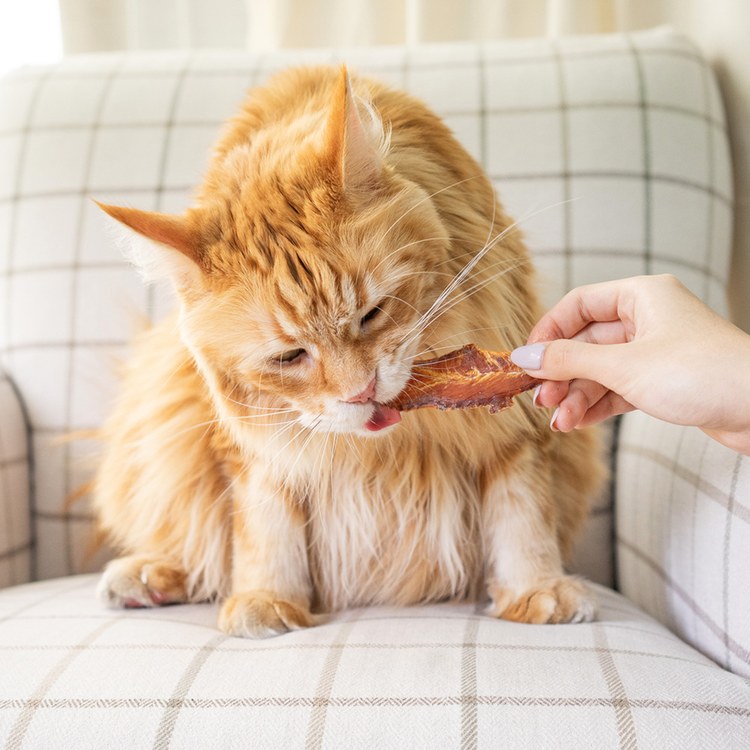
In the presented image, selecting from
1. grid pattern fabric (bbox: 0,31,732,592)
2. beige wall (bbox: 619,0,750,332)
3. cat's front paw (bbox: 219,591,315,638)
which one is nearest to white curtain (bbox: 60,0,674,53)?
beige wall (bbox: 619,0,750,332)

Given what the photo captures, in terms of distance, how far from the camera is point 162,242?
1014mm

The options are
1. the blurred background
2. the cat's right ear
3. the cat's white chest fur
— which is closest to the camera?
the cat's right ear

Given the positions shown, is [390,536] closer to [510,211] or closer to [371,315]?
[371,315]

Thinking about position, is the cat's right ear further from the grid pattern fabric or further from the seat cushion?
the grid pattern fabric

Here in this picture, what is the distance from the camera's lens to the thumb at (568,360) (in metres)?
0.95

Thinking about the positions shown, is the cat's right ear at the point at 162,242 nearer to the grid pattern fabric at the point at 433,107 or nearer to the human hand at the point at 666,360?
the human hand at the point at 666,360

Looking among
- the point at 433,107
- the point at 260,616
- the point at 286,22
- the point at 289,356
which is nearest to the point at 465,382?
the point at 289,356

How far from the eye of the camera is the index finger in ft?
3.51

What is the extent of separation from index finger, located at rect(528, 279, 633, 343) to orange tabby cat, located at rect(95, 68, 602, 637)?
4.1 inches

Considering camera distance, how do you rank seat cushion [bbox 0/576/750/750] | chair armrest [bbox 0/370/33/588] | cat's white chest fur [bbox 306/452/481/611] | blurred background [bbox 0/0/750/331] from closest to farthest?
seat cushion [bbox 0/576/750/750], cat's white chest fur [bbox 306/452/481/611], chair armrest [bbox 0/370/33/588], blurred background [bbox 0/0/750/331]

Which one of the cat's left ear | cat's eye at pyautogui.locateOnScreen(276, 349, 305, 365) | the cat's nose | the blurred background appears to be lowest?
the cat's nose

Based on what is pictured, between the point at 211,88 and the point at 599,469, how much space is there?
116 cm

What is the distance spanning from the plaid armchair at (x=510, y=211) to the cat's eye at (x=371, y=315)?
41cm

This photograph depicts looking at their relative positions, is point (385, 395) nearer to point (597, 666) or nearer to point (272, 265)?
point (272, 265)
